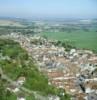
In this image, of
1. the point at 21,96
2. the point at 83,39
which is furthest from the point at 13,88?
the point at 83,39

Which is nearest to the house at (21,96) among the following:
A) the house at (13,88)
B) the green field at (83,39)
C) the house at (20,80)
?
the house at (13,88)

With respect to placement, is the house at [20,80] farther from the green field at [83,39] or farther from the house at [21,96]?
the green field at [83,39]

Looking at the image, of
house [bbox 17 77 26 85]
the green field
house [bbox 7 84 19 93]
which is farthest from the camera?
the green field

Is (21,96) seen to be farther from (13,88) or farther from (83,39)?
(83,39)

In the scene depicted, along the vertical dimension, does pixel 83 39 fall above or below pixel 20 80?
below

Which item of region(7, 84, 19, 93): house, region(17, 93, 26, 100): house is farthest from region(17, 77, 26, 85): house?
region(17, 93, 26, 100): house

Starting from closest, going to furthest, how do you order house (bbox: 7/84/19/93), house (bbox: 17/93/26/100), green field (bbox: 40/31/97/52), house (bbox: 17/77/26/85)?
house (bbox: 17/93/26/100), house (bbox: 7/84/19/93), house (bbox: 17/77/26/85), green field (bbox: 40/31/97/52)

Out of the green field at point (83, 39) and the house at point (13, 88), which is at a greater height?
the house at point (13, 88)

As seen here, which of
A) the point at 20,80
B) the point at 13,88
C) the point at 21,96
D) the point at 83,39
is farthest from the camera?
the point at 83,39

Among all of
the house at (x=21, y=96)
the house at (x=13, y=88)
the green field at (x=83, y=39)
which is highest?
the house at (x=21, y=96)

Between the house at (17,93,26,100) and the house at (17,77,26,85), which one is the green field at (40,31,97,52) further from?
the house at (17,93,26,100)

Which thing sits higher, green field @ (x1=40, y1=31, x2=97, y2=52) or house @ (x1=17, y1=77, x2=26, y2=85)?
house @ (x1=17, y1=77, x2=26, y2=85)

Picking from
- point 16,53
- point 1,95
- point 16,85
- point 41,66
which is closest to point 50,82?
point 16,85
